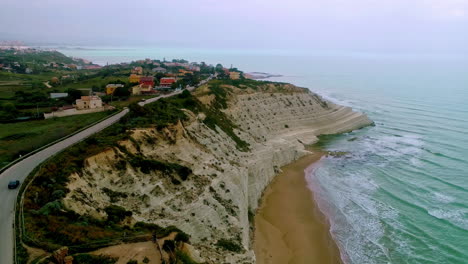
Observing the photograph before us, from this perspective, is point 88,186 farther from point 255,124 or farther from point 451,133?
point 451,133

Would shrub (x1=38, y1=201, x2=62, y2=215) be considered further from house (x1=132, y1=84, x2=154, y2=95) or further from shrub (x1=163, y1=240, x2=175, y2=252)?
house (x1=132, y1=84, x2=154, y2=95)

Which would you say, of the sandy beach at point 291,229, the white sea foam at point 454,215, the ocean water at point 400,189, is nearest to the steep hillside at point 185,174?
the sandy beach at point 291,229

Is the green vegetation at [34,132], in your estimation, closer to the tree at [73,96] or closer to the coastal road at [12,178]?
the coastal road at [12,178]

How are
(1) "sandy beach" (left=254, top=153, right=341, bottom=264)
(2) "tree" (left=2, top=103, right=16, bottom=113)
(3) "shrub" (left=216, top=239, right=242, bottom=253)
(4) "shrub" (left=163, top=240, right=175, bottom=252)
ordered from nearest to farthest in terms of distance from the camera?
(4) "shrub" (left=163, top=240, right=175, bottom=252) → (3) "shrub" (left=216, top=239, right=242, bottom=253) → (1) "sandy beach" (left=254, top=153, right=341, bottom=264) → (2) "tree" (left=2, top=103, right=16, bottom=113)

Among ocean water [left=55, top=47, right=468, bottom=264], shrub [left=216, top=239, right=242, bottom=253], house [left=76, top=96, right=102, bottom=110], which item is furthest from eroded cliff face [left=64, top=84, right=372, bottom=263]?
house [left=76, top=96, right=102, bottom=110]

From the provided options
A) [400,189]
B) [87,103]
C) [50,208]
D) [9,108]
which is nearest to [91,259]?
[50,208]
